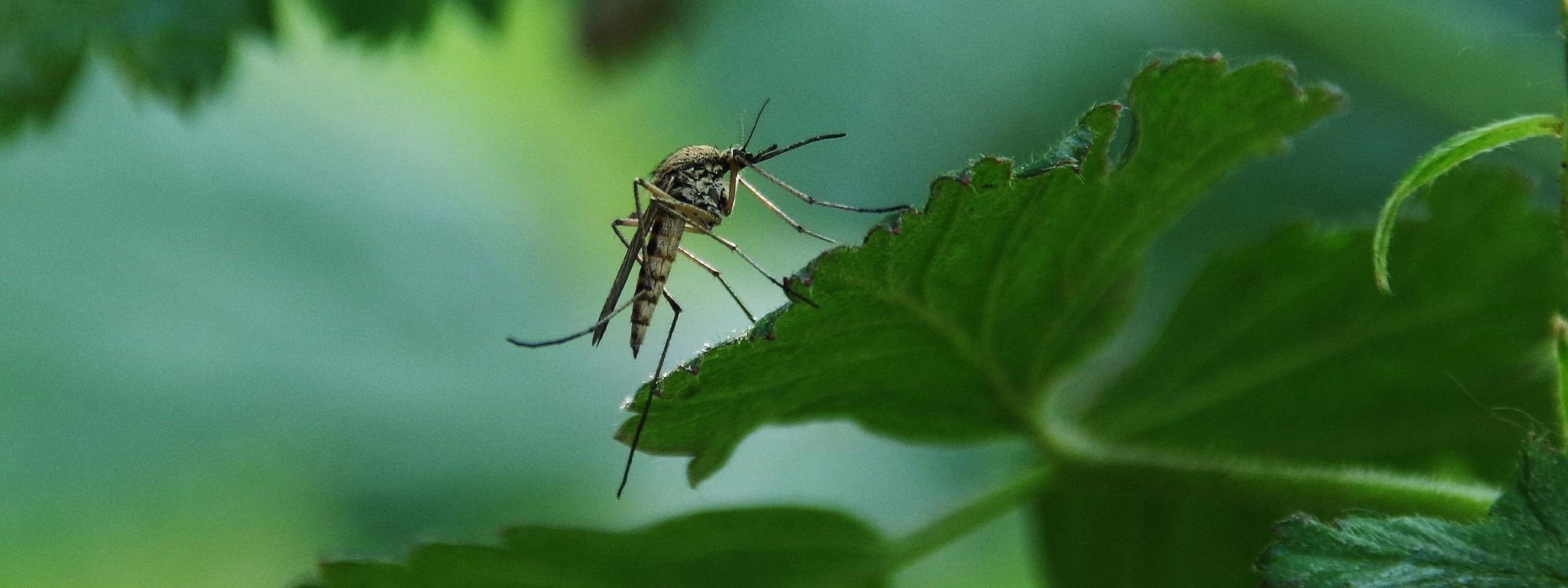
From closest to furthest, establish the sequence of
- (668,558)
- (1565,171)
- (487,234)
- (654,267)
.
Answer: (1565,171), (668,558), (654,267), (487,234)

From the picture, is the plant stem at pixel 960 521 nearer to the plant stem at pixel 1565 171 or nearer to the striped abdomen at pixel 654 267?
the striped abdomen at pixel 654 267

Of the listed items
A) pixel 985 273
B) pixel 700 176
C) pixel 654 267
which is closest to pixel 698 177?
pixel 700 176

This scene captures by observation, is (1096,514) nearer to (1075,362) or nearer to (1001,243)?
(1075,362)

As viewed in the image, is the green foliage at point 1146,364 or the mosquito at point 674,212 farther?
the mosquito at point 674,212

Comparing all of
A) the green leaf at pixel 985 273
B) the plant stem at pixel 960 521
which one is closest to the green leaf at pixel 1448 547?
the green leaf at pixel 985 273

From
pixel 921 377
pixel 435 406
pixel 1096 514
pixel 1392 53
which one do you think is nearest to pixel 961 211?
pixel 921 377

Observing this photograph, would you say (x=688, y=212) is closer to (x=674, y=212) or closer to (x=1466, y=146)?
(x=674, y=212)

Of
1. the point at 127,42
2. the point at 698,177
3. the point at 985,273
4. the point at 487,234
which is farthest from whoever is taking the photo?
the point at 487,234

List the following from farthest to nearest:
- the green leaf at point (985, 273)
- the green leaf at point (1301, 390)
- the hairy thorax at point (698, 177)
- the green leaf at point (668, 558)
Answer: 1. the hairy thorax at point (698, 177)
2. the green leaf at point (1301, 390)
3. the green leaf at point (668, 558)
4. the green leaf at point (985, 273)
